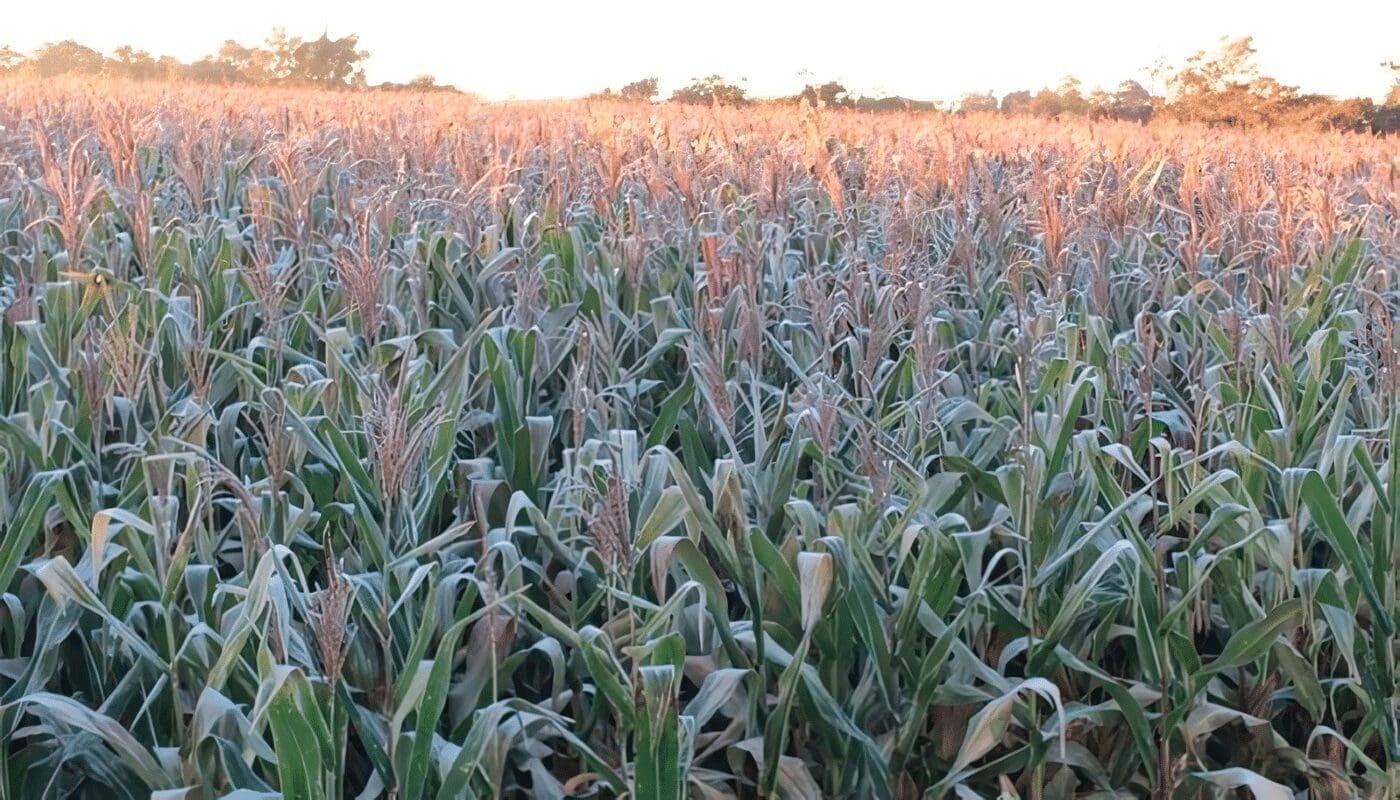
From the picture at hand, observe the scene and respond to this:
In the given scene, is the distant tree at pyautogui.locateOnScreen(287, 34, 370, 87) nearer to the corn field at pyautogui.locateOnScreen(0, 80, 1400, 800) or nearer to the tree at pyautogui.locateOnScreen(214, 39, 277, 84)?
the tree at pyautogui.locateOnScreen(214, 39, 277, 84)

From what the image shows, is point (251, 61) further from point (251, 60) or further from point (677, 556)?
point (677, 556)

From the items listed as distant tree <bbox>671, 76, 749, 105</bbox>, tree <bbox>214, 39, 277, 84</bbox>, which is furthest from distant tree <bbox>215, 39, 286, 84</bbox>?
distant tree <bbox>671, 76, 749, 105</bbox>

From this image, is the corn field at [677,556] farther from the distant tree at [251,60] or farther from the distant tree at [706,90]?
the distant tree at [251,60]

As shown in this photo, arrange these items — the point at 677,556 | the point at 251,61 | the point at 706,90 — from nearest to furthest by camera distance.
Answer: the point at 677,556, the point at 706,90, the point at 251,61

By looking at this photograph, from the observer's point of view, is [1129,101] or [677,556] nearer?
[677,556]

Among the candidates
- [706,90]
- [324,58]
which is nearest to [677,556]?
[706,90]

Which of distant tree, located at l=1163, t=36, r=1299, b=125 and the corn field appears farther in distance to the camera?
distant tree, located at l=1163, t=36, r=1299, b=125

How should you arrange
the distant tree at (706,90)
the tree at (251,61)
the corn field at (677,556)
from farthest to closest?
the tree at (251,61), the distant tree at (706,90), the corn field at (677,556)

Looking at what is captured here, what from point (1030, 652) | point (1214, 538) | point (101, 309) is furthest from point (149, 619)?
point (1214, 538)

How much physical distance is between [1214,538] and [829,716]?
0.81m

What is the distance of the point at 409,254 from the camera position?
113 inches

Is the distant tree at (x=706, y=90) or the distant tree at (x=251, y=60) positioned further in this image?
the distant tree at (x=251, y=60)

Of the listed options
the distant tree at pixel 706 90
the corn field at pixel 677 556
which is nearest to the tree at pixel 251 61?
the distant tree at pixel 706 90

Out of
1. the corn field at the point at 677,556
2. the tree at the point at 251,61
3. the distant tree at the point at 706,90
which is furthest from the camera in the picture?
the tree at the point at 251,61
